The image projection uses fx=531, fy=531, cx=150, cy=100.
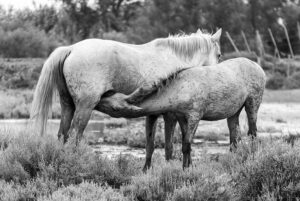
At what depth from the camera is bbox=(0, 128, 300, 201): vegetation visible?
5.79m

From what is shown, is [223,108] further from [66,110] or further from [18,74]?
[18,74]

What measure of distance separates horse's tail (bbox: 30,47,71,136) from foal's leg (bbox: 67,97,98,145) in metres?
0.63

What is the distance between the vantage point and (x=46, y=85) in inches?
291

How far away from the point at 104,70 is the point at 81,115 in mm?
675

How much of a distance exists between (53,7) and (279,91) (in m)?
26.0

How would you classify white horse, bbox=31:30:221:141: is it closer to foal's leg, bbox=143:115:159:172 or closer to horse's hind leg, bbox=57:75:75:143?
horse's hind leg, bbox=57:75:75:143

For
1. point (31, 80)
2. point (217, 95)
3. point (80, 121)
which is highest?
point (217, 95)

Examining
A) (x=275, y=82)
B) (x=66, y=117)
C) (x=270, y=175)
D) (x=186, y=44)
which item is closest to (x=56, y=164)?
(x=66, y=117)

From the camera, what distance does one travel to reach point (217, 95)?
7.01 meters

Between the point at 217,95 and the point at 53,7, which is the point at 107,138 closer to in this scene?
the point at 217,95

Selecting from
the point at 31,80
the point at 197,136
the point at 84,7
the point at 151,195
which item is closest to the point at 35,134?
the point at 151,195

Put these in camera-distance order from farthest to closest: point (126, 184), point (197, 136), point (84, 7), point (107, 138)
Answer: point (84, 7), point (197, 136), point (107, 138), point (126, 184)

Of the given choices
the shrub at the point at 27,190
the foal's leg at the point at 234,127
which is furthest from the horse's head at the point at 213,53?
the shrub at the point at 27,190

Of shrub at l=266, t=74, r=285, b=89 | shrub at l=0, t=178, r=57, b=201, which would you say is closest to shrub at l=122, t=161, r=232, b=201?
shrub at l=0, t=178, r=57, b=201
